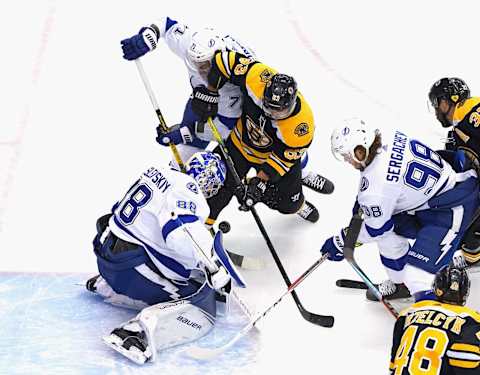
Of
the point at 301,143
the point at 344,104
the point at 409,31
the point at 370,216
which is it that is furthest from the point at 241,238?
the point at 409,31

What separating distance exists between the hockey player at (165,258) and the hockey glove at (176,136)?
85cm

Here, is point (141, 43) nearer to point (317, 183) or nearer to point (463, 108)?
point (317, 183)

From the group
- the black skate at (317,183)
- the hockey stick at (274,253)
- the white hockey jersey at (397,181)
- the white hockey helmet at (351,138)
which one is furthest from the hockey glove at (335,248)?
the black skate at (317,183)

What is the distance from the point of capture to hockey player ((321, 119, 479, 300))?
4.31m

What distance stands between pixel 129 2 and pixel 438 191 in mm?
3787

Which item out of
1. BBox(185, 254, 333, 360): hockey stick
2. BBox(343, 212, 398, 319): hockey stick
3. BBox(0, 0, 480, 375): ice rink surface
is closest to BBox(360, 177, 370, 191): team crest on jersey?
BBox(343, 212, 398, 319): hockey stick

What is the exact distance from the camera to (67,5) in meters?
7.50

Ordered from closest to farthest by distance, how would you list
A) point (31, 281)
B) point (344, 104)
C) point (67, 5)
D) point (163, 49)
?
1. point (31, 281)
2. point (344, 104)
3. point (163, 49)
4. point (67, 5)

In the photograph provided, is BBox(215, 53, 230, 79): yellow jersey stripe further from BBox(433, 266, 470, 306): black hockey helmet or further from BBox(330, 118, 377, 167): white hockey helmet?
BBox(433, 266, 470, 306): black hockey helmet

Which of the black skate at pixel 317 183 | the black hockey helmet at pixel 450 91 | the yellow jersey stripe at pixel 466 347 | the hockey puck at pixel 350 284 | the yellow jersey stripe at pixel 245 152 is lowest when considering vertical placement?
the hockey puck at pixel 350 284

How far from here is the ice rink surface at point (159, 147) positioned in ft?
14.5

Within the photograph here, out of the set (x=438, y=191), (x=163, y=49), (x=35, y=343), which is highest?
(x=163, y=49)

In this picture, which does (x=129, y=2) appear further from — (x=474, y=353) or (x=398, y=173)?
(x=474, y=353)

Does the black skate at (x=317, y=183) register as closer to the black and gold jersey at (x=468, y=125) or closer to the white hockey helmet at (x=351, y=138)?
the black and gold jersey at (x=468, y=125)
